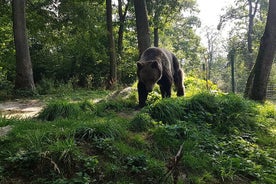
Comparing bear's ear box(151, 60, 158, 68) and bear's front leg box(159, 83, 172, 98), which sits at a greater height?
bear's ear box(151, 60, 158, 68)

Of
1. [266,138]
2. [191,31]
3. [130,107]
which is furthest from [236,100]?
[191,31]

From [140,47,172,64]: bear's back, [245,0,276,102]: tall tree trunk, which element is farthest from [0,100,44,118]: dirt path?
[245,0,276,102]: tall tree trunk

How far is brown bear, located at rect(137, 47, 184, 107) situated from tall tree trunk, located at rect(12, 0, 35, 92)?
5.66 meters

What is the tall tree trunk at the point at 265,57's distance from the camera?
9117 millimetres

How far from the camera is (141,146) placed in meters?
4.57

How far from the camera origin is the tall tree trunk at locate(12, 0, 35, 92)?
36.3 ft

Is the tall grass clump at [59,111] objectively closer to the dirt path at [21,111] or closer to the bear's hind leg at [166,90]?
the dirt path at [21,111]

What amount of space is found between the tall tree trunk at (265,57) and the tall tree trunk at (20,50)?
8.01 metres

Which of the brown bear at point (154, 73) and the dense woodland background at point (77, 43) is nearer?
the brown bear at point (154, 73)

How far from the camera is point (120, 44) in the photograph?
20.3 metres

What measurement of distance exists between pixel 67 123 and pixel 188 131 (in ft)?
6.99

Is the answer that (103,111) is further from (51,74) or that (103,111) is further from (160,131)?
(51,74)

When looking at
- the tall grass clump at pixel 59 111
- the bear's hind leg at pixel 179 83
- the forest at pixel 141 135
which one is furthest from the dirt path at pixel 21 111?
the bear's hind leg at pixel 179 83

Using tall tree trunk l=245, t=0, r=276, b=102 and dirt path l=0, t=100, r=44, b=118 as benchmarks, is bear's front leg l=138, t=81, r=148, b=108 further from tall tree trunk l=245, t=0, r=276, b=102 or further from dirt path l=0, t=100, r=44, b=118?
tall tree trunk l=245, t=0, r=276, b=102
